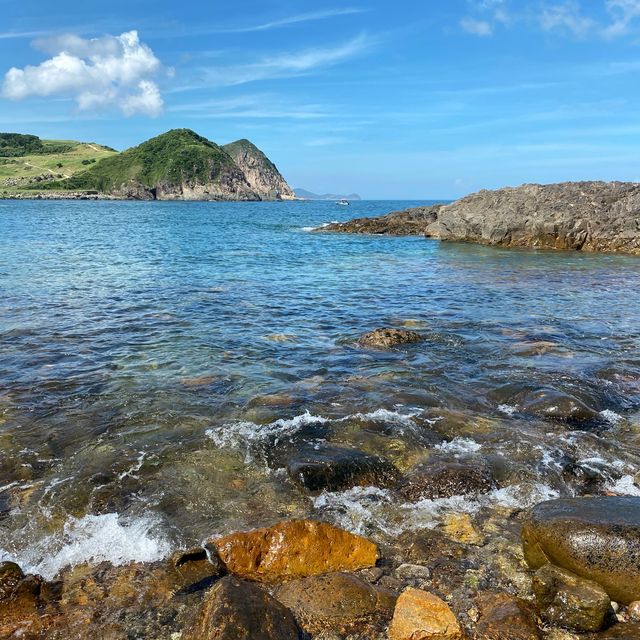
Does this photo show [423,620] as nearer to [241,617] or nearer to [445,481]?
[241,617]

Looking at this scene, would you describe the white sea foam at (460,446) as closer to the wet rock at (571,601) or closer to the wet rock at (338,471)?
the wet rock at (338,471)

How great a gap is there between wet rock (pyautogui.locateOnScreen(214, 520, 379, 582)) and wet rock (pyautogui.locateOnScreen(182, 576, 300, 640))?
788 mm

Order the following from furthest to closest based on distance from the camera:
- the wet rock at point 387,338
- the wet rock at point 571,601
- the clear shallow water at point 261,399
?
the wet rock at point 387,338, the clear shallow water at point 261,399, the wet rock at point 571,601

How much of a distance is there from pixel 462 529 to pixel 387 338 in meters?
8.72

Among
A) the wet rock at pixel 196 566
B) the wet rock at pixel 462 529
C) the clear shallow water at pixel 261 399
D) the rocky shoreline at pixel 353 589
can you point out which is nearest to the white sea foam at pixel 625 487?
the clear shallow water at pixel 261 399

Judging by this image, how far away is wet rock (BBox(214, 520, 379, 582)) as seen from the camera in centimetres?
596

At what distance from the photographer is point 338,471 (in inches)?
314

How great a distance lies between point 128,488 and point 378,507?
3.78 meters

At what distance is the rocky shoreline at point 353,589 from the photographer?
4.99 metres

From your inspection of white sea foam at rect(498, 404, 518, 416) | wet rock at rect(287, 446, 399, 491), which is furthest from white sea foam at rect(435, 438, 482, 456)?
white sea foam at rect(498, 404, 518, 416)

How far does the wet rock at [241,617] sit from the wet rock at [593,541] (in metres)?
3.01

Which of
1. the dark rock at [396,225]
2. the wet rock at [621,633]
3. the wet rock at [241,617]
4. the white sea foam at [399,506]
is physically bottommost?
the white sea foam at [399,506]

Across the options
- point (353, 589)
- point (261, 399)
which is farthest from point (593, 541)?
point (261, 399)

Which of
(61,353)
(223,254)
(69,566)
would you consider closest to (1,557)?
(69,566)
